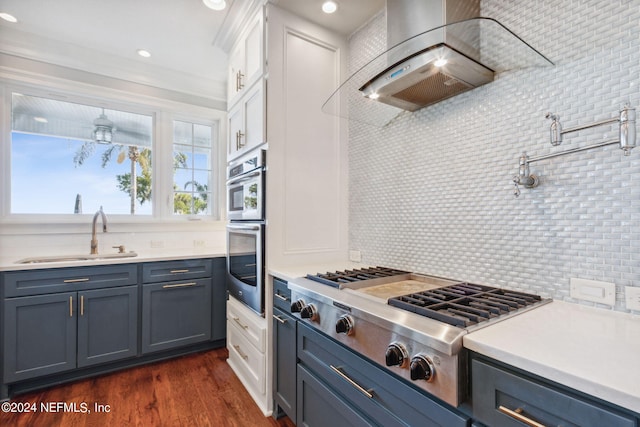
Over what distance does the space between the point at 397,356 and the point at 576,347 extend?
1.49 ft

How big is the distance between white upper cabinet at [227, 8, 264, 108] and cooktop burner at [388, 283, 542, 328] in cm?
171

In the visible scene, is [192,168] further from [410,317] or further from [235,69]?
[410,317]

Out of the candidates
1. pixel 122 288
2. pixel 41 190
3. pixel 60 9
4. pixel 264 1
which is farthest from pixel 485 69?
pixel 41 190

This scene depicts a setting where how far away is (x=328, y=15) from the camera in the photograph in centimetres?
204

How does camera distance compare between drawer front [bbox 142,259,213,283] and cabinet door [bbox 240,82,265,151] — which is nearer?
cabinet door [bbox 240,82,265,151]

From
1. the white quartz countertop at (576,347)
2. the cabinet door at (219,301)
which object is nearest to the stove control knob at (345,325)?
the white quartz countertop at (576,347)

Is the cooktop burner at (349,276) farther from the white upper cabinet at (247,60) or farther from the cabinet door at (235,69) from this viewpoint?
the cabinet door at (235,69)

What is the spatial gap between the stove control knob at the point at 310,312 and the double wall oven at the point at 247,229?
562 millimetres

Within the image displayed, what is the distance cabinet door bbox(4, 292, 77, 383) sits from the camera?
2.01m

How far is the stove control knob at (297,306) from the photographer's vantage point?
148cm

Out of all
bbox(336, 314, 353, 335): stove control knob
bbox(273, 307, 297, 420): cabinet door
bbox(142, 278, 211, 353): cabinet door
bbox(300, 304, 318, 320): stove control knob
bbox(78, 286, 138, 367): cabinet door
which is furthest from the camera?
bbox(142, 278, 211, 353): cabinet door

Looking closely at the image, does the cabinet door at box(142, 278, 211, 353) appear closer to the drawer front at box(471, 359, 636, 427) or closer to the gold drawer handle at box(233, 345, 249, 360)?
the gold drawer handle at box(233, 345, 249, 360)

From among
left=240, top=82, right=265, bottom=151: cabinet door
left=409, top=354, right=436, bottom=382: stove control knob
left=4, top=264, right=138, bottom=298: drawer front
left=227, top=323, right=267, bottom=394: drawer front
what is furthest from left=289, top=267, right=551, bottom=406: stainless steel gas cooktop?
left=4, top=264, right=138, bottom=298: drawer front

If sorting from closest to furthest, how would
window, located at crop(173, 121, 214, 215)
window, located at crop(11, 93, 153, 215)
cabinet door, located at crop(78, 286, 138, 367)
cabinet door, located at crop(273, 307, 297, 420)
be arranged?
cabinet door, located at crop(273, 307, 297, 420)
cabinet door, located at crop(78, 286, 138, 367)
window, located at crop(11, 93, 153, 215)
window, located at crop(173, 121, 214, 215)
